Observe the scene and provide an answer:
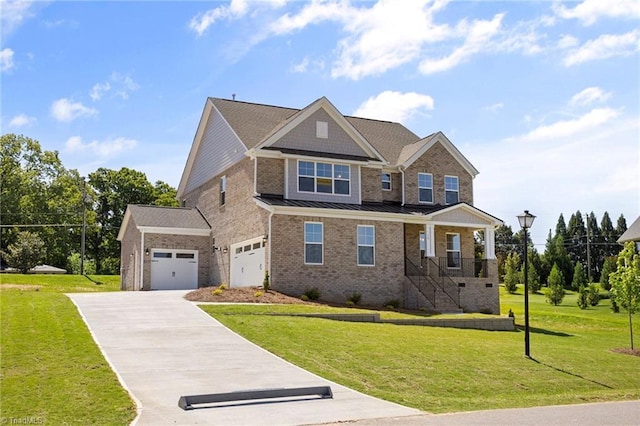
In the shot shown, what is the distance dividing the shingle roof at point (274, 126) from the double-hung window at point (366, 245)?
237 inches

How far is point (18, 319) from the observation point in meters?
18.5

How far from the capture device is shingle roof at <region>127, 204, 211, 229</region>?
1315 inches

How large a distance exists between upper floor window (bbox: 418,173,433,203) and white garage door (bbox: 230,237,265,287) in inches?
383

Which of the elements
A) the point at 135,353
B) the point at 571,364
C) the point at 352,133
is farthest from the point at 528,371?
the point at 352,133

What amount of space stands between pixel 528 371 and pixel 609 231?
8153cm

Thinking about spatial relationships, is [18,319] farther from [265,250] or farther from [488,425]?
[488,425]

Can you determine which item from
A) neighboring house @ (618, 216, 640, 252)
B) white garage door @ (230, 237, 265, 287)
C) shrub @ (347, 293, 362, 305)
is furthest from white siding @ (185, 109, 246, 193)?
neighboring house @ (618, 216, 640, 252)

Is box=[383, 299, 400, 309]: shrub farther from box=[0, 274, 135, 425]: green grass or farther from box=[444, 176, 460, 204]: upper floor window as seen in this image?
box=[0, 274, 135, 425]: green grass

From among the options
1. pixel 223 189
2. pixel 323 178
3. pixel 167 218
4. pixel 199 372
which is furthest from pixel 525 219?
pixel 167 218

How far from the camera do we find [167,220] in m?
34.1

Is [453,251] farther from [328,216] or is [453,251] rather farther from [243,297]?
[243,297]

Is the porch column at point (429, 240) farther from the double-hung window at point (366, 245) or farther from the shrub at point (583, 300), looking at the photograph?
the shrub at point (583, 300)

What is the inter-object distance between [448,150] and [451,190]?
2.12m

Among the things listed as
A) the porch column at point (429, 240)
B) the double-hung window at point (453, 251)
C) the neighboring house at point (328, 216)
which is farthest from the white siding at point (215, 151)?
the double-hung window at point (453, 251)
